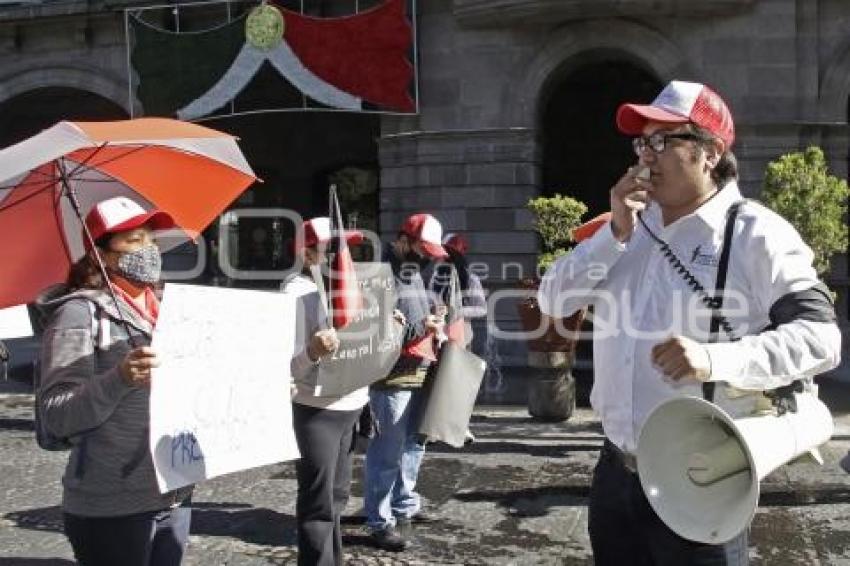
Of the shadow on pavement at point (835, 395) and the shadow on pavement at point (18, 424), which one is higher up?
the shadow on pavement at point (18, 424)

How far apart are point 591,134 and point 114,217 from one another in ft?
53.5

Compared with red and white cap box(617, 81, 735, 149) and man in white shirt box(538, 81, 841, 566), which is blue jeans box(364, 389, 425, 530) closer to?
man in white shirt box(538, 81, 841, 566)

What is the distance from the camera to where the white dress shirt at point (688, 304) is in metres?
2.23

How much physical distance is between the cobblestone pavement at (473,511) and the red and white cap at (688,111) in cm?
354

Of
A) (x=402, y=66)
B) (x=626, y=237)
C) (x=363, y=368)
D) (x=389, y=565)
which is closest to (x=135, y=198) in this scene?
(x=363, y=368)

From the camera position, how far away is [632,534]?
269 centimetres

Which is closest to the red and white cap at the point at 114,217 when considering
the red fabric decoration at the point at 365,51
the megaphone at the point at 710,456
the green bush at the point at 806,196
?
the megaphone at the point at 710,456

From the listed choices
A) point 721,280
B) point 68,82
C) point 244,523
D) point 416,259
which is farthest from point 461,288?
point 68,82

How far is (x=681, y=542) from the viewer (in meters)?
2.50

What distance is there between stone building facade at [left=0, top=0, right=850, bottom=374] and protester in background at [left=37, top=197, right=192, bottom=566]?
1180cm

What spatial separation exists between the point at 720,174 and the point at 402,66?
13146 millimetres

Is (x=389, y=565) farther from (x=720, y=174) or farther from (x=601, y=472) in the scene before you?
(x=720, y=174)

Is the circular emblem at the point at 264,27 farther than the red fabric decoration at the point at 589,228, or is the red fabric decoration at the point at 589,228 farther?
the circular emblem at the point at 264,27

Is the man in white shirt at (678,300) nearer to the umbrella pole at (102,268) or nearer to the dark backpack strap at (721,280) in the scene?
the dark backpack strap at (721,280)
